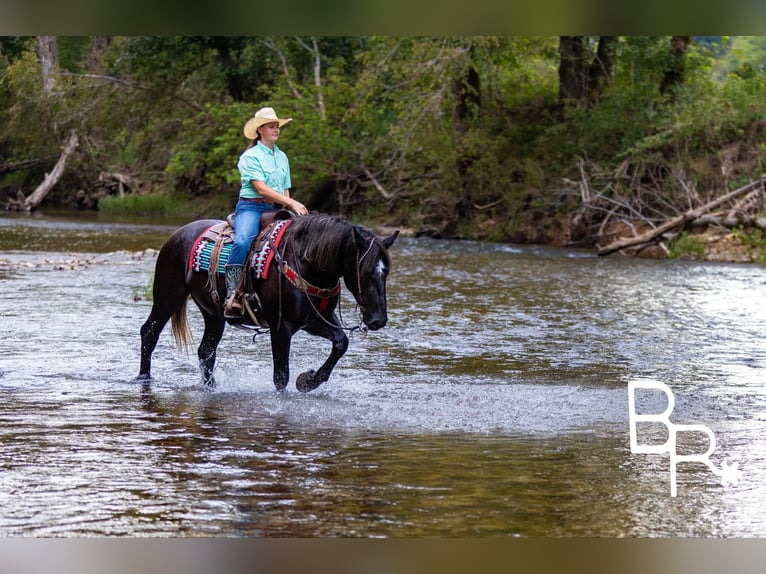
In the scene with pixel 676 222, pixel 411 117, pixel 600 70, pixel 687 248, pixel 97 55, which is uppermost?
pixel 97 55

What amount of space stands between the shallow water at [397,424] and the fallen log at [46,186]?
81.0 feet

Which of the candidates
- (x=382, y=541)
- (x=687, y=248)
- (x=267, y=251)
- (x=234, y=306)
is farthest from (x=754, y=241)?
(x=382, y=541)

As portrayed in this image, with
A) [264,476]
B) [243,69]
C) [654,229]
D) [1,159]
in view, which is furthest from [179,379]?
[1,159]

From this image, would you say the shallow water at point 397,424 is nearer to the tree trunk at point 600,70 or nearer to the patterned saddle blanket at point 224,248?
the patterned saddle blanket at point 224,248

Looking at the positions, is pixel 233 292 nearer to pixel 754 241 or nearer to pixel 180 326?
pixel 180 326

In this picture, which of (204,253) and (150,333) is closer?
(204,253)

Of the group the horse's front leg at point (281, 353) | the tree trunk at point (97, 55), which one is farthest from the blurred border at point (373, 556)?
the tree trunk at point (97, 55)

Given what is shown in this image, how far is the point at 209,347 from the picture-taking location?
31.0ft

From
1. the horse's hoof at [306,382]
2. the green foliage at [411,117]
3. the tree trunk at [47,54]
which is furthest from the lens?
the tree trunk at [47,54]

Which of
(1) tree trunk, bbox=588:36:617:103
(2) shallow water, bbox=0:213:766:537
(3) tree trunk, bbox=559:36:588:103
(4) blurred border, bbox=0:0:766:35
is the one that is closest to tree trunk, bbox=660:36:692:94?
(1) tree trunk, bbox=588:36:617:103

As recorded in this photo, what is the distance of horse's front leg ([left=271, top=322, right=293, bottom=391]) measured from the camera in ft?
28.1

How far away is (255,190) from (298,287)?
901mm

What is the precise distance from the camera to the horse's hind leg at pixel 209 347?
9.35 m

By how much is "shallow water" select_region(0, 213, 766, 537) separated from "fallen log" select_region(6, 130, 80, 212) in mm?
24685
